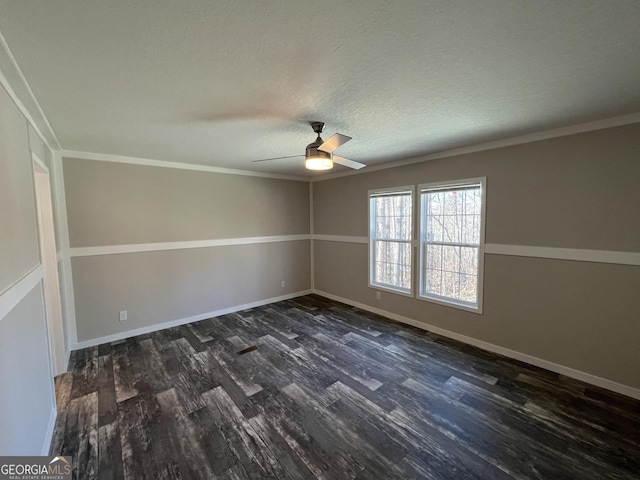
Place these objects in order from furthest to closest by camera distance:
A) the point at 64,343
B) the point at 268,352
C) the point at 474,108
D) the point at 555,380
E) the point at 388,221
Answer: the point at 388,221 → the point at 268,352 → the point at 64,343 → the point at 555,380 → the point at 474,108

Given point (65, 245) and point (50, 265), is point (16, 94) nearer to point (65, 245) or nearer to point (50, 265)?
point (50, 265)

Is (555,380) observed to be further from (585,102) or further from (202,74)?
(202,74)

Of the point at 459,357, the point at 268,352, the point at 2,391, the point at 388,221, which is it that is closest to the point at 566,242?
the point at 459,357

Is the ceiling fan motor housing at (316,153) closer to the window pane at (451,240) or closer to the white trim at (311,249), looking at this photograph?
the window pane at (451,240)

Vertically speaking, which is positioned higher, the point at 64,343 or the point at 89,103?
the point at 89,103

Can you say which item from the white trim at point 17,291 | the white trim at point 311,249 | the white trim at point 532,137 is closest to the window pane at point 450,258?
the white trim at point 532,137

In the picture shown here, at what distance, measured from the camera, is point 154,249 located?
3979 millimetres

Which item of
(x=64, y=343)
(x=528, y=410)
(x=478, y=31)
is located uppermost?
(x=478, y=31)

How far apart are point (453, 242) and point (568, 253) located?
46.3 inches

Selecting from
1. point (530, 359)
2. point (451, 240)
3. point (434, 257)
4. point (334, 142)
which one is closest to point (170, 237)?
point (334, 142)

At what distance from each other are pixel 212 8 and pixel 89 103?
1.57m

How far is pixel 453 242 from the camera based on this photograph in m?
3.66

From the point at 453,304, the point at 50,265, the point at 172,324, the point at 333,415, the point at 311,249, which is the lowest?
the point at 333,415

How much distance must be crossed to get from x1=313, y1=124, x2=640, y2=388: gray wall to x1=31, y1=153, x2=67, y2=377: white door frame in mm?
4571
